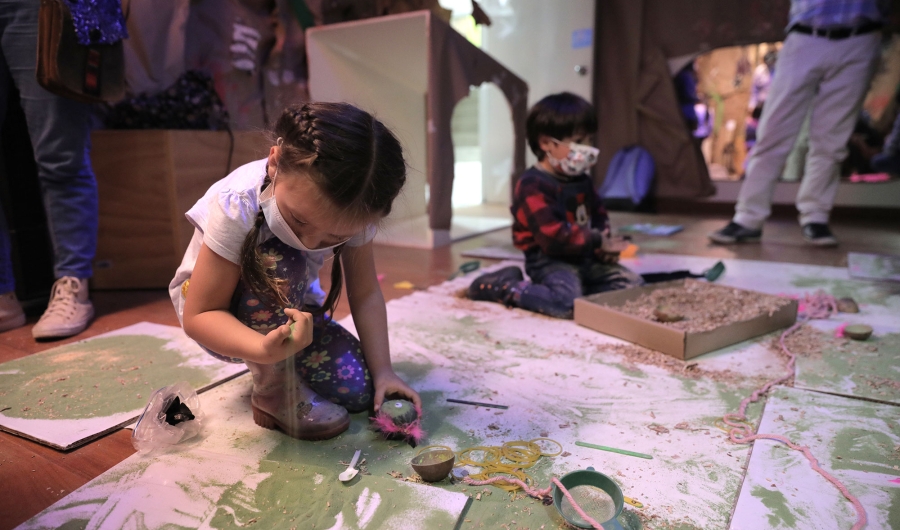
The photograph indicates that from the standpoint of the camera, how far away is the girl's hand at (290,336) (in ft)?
2.23

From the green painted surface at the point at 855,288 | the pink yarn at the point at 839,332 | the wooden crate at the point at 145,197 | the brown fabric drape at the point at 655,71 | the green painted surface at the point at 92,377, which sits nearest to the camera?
the green painted surface at the point at 92,377

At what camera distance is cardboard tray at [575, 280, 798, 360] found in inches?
47.8

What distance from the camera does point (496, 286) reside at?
169 centimetres

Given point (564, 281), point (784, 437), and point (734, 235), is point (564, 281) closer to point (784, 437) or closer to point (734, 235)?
point (784, 437)

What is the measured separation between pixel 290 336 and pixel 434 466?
267 mm

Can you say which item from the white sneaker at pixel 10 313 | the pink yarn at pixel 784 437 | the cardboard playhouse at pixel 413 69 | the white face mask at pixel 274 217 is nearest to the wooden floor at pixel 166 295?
the white sneaker at pixel 10 313

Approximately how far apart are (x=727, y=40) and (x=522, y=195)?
9.41 ft

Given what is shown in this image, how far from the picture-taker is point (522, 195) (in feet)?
5.56

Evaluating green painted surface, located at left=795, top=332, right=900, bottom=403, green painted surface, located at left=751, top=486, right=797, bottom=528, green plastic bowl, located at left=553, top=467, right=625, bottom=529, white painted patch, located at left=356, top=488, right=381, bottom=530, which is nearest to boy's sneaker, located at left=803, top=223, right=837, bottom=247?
green painted surface, located at left=795, top=332, right=900, bottom=403

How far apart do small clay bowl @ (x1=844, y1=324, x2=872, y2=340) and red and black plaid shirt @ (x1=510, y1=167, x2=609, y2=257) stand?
2.18ft

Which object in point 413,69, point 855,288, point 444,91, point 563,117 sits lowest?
point 855,288

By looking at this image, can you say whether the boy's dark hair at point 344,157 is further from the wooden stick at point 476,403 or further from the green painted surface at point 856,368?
the green painted surface at point 856,368

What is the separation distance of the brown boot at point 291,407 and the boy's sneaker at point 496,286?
834mm

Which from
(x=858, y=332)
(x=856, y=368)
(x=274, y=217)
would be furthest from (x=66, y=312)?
(x=858, y=332)
